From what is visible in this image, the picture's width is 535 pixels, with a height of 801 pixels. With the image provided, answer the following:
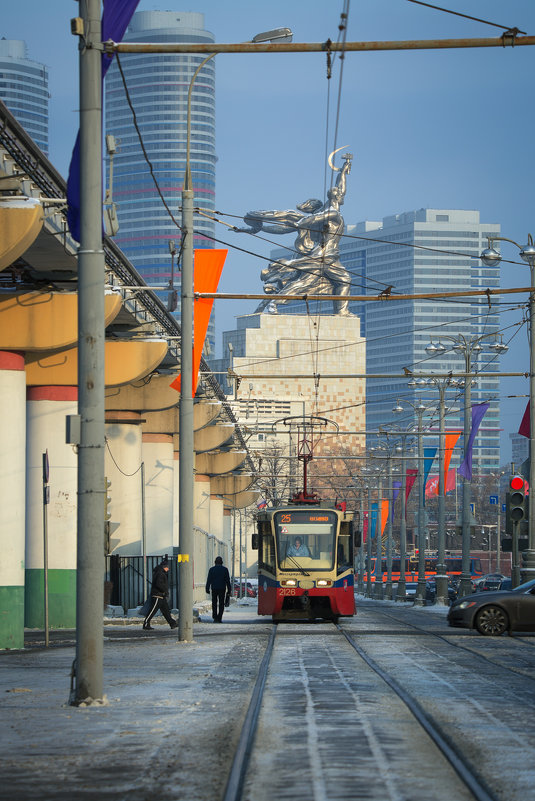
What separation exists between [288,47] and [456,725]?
694 cm

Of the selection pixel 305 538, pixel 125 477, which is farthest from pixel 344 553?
pixel 125 477

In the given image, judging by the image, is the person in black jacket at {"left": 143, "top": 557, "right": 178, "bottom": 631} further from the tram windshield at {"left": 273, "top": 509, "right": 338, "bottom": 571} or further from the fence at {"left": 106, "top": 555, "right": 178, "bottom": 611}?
the fence at {"left": 106, "top": 555, "right": 178, "bottom": 611}

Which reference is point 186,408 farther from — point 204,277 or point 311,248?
point 311,248

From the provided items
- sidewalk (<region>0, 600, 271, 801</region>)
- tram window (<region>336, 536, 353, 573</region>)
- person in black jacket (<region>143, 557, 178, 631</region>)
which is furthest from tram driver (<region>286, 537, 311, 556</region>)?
sidewalk (<region>0, 600, 271, 801</region>)

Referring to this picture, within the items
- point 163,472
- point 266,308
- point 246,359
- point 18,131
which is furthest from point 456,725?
point 266,308

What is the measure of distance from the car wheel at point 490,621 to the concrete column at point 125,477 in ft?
58.5

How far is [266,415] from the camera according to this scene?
572 feet

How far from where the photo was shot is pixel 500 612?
25578 mm

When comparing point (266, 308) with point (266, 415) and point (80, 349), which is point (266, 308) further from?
point (80, 349)

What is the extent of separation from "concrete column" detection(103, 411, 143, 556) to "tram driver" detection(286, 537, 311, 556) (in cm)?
939

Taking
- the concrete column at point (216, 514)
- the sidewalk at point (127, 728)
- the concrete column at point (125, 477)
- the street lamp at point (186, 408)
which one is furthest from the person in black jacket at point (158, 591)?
the concrete column at point (216, 514)

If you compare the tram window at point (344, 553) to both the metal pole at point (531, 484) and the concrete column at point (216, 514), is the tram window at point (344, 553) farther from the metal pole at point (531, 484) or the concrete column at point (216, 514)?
the concrete column at point (216, 514)

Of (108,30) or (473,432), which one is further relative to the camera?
(473,432)

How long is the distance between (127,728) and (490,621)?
15.8 meters
